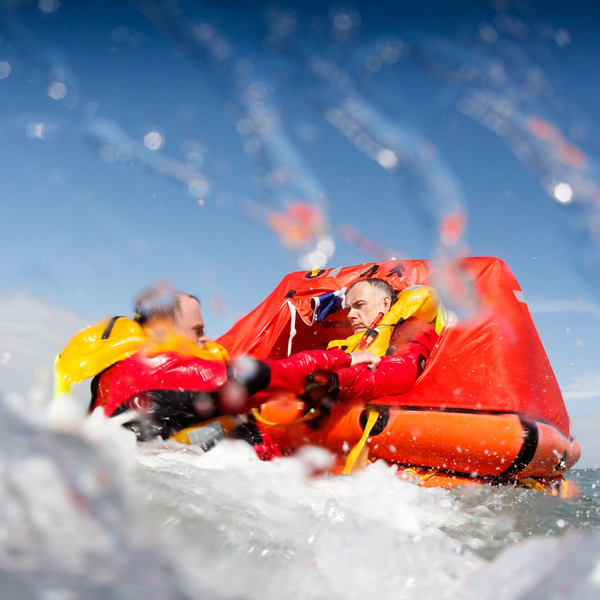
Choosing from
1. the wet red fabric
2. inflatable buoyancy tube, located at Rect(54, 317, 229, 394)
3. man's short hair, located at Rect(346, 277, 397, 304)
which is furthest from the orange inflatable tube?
man's short hair, located at Rect(346, 277, 397, 304)

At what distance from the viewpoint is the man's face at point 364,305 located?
3.13m

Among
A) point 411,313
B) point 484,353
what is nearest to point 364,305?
point 411,313

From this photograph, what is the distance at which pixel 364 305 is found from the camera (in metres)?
3.19

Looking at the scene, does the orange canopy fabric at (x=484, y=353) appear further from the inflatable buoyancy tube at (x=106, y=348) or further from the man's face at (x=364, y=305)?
the inflatable buoyancy tube at (x=106, y=348)

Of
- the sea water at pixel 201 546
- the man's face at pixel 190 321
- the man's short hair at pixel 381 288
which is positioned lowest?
the man's face at pixel 190 321

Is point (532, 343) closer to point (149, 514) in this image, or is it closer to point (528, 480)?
point (528, 480)

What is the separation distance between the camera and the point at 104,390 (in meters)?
1.86

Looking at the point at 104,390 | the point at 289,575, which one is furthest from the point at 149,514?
the point at 104,390

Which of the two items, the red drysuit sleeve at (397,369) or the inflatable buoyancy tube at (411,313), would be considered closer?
the red drysuit sleeve at (397,369)

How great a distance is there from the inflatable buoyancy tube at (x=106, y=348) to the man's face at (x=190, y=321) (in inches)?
2.4

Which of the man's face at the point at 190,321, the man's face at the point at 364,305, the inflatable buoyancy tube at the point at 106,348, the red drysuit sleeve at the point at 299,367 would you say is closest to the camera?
the inflatable buoyancy tube at the point at 106,348

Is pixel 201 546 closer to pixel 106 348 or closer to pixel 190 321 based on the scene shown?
pixel 106 348

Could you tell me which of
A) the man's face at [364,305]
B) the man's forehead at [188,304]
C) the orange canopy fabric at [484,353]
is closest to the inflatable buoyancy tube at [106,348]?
the man's forehead at [188,304]

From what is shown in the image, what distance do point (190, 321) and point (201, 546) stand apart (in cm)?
129
